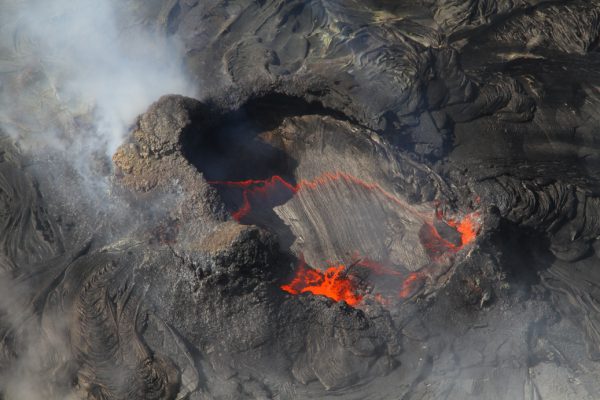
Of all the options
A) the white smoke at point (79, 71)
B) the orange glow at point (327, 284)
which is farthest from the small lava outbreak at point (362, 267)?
the white smoke at point (79, 71)

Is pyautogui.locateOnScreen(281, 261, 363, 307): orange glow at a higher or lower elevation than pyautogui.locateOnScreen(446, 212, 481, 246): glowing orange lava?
higher

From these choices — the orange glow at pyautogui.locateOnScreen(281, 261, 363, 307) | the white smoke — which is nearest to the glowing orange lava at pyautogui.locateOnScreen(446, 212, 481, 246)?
the orange glow at pyautogui.locateOnScreen(281, 261, 363, 307)

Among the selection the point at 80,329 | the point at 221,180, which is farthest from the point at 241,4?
the point at 80,329

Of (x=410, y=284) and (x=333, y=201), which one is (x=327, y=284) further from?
(x=333, y=201)

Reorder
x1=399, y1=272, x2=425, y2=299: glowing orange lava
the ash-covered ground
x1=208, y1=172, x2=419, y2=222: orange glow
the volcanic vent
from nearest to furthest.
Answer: the ash-covered ground < x1=399, y1=272, x2=425, y2=299: glowing orange lava < the volcanic vent < x1=208, y1=172, x2=419, y2=222: orange glow

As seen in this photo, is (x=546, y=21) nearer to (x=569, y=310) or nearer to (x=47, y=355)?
(x=569, y=310)

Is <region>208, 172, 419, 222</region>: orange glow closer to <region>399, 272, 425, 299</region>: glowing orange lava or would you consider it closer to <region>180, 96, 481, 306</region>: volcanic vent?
<region>180, 96, 481, 306</region>: volcanic vent
